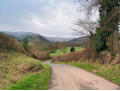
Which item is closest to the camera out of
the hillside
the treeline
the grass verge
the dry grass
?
the grass verge

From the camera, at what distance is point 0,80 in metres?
4.79

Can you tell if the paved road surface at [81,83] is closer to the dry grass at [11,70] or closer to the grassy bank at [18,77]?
the grassy bank at [18,77]

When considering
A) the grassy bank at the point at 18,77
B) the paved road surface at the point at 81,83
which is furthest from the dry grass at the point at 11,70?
the paved road surface at the point at 81,83

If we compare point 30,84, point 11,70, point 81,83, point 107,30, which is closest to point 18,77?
point 11,70

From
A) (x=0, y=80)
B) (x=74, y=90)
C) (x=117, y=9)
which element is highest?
(x=117, y=9)

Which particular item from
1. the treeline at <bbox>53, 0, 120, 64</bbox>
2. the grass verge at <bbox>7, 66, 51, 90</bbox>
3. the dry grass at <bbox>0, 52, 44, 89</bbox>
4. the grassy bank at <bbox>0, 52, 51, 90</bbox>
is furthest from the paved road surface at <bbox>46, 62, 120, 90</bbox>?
the treeline at <bbox>53, 0, 120, 64</bbox>

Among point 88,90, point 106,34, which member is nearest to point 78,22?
point 106,34

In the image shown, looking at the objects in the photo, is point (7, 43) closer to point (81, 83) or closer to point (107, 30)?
point (81, 83)

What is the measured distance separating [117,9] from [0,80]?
8.41m

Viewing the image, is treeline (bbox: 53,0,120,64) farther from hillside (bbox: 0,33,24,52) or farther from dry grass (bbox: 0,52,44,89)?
hillside (bbox: 0,33,24,52)

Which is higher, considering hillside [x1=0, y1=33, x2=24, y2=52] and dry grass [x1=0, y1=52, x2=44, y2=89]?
hillside [x1=0, y1=33, x2=24, y2=52]

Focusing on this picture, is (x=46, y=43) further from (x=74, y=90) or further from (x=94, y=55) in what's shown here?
(x=74, y=90)

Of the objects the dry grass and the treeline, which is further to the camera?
the treeline

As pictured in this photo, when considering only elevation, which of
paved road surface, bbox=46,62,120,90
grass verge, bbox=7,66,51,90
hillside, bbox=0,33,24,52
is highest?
hillside, bbox=0,33,24,52
